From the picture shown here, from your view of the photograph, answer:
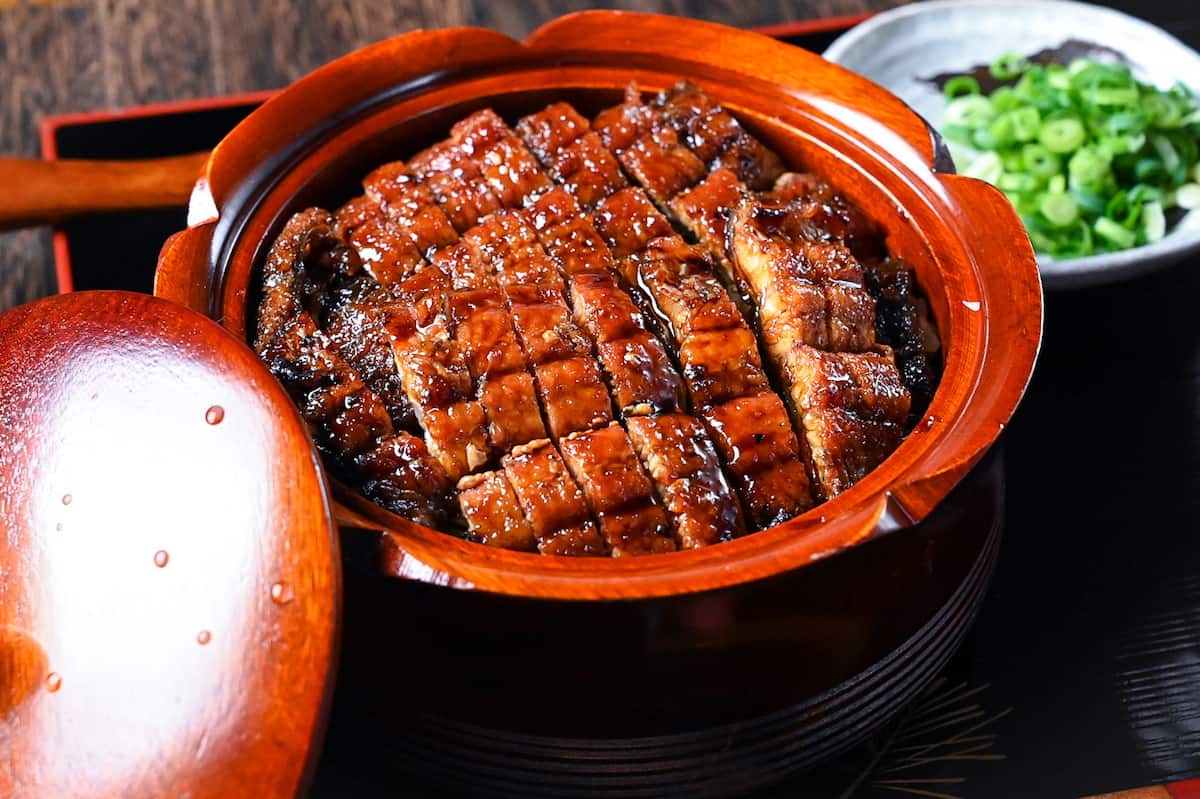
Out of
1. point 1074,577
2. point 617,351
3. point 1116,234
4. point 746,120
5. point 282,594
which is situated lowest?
point 1074,577

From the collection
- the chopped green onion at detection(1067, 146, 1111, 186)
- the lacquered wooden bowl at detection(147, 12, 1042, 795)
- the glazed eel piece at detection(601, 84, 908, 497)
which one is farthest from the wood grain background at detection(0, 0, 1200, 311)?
the glazed eel piece at detection(601, 84, 908, 497)

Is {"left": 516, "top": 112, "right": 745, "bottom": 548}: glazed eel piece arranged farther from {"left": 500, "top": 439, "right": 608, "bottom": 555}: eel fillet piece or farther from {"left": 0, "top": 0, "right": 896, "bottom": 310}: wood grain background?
{"left": 0, "top": 0, "right": 896, "bottom": 310}: wood grain background

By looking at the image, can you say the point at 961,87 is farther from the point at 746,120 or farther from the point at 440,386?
the point at 440,386

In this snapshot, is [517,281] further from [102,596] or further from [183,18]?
[183,18]

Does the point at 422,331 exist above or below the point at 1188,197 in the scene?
above

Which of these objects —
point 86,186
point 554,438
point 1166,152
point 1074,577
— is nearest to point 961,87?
point 1166,152

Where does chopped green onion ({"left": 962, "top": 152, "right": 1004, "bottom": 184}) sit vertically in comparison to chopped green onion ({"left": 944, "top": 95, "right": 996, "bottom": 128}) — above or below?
below
